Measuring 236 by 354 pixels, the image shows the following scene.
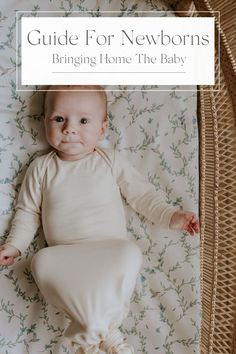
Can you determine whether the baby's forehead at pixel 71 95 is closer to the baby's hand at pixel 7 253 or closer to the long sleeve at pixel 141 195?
the long sleeve at pixel 141 195

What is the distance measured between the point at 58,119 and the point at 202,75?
31cm

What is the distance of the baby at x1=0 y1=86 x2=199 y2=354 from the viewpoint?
3.37 feet

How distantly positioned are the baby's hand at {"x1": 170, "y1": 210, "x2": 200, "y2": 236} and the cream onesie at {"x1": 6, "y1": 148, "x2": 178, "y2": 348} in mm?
12

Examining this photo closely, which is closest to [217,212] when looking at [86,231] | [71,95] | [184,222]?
[184,222]

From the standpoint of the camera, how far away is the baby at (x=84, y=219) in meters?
1.03

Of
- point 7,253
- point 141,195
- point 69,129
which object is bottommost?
point 7,253

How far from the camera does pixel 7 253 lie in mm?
1076

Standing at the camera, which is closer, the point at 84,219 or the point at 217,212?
the point at 84,219

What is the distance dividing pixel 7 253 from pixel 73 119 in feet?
0.93

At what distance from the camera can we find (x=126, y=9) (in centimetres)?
117

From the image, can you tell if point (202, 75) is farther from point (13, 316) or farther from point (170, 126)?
point (13, 316)

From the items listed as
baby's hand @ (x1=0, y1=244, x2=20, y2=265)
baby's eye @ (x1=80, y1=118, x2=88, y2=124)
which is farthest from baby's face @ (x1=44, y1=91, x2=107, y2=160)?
baby's hand @ (x1=0, y1=244, x2=20, y2=265)

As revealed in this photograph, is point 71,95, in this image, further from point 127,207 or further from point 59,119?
point 127,207

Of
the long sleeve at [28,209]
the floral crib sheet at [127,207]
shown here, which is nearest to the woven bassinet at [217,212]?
the floral crib sheet at [127,207]
